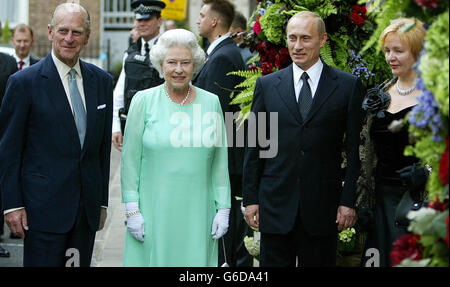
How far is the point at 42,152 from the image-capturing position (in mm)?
5773

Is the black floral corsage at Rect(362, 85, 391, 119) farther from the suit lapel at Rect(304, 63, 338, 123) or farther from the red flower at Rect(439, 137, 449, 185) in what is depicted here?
the red flower at Rect(439, 137, 449, 185)

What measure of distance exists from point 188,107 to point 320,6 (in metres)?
1.79

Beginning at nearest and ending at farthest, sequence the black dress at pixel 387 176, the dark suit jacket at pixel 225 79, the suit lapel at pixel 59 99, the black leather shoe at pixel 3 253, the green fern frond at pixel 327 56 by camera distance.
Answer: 1. the suit lapel at pixel 59 99
2. the black dress at pixel 387 176
3. the green fern frond at pixel 327 56
4. the dark suit jacket at pixel 225 79
5. the black leather shoe at pixel 3 253

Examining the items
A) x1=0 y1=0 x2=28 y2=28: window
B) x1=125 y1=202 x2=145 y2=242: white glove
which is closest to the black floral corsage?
x1=125 y1=202 x2=145 y2=242: white glove

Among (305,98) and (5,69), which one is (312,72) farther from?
(5,69)

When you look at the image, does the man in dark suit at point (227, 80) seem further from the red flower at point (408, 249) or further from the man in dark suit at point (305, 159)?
the red flower at point (408, 249)

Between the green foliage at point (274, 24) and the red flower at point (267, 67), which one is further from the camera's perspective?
the red flower at point (267, 67)

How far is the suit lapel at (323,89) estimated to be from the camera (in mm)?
5922

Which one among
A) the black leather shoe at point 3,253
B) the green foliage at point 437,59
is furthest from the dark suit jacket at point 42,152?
the black leather shoe at point 3,253

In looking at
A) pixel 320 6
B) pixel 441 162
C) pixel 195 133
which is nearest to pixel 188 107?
pixel 195 133

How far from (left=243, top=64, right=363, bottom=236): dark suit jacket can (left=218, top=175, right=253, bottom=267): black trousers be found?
2414 millimetres

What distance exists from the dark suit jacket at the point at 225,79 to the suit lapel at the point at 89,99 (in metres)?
2.20

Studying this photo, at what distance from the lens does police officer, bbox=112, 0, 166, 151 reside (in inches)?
370
